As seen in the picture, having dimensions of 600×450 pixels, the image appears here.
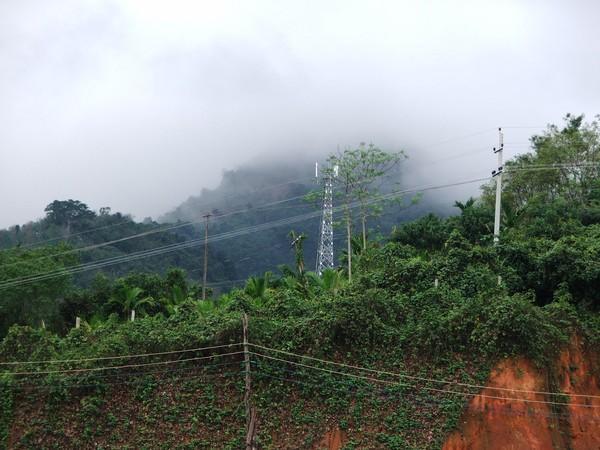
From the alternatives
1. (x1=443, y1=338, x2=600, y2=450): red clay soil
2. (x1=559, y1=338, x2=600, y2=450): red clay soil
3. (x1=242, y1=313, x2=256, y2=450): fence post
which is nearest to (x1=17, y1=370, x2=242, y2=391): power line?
(x1=242, y1=313, x2=256, y2=450): fence post

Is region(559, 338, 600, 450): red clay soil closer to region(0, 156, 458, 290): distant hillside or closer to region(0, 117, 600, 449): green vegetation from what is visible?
region(0, 117, 600, 449): green vegetation

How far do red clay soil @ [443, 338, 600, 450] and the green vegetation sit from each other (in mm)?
321

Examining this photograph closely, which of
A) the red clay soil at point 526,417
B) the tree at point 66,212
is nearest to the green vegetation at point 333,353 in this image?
the red clay soil at point 526,417

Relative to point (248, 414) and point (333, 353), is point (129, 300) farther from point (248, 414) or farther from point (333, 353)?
point (248, 414)

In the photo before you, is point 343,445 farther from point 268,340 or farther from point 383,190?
point 383,190

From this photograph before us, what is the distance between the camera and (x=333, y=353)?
17312 millimetres

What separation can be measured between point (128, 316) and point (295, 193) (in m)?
48.5

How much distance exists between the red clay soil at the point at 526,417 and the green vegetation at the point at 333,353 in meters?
0.32

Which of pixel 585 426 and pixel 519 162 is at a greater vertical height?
pixel 519 162

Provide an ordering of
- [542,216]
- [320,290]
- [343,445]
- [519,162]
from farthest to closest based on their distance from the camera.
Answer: [519,162], [542,216], [320,290], [343,445]

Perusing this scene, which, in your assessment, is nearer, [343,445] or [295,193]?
[343,445]

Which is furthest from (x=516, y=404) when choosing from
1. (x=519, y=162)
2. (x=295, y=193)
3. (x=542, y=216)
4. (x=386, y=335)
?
(x=295, y=193)

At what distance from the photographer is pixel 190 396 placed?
17.0 meters

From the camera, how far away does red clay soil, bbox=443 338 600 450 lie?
15422 millimetres
